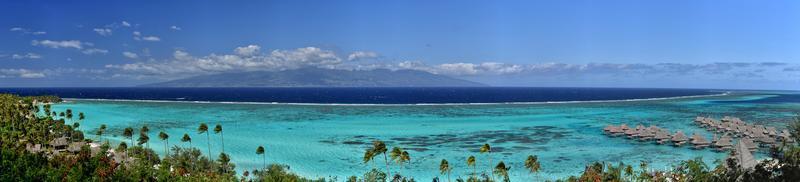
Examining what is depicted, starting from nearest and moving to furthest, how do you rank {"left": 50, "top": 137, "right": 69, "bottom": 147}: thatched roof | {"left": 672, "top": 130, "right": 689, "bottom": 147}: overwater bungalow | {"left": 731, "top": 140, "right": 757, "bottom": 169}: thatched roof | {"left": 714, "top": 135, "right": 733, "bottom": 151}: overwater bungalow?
{"left": 731, "top": 140, "right": 757, "bottom": 169}: thatched roof, {"left": 50, "top": 137, "right": 69, "bottom": 147}: thatched roof, {"left": 714, "top": 135, "right": 733, "bottom": 151}: overwater bungalow, {"left": 672, "top": 130, "right": 689, "bottom": 147}: overwater bungalow

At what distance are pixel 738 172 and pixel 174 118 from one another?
72723 mm

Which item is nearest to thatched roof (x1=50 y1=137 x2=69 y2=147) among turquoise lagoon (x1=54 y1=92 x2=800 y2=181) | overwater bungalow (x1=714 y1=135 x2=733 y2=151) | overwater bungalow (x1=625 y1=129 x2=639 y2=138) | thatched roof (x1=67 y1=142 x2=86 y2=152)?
thatched roof (x1=67 y1=142 x2=86 y2=152)

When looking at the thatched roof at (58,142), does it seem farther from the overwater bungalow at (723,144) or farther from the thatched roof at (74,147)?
the overwater bungalow at (723,144)

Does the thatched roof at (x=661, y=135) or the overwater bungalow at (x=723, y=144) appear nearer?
the overwater bungalow at (x=723, y=144)

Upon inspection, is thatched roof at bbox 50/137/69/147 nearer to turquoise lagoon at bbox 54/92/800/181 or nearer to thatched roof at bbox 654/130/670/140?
turquoise lagoon at bbox 54/92/800/181

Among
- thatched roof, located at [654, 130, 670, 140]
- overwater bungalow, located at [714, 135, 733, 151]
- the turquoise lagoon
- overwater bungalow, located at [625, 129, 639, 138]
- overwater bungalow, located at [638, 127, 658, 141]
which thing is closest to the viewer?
the turquoise lagoon

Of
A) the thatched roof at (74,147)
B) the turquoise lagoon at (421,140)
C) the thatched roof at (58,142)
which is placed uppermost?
the thatched roof at (58,142)

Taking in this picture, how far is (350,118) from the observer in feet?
260

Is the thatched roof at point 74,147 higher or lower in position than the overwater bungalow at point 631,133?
higher

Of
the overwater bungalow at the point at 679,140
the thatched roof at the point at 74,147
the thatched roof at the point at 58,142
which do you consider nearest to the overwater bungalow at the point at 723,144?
the overwater bungalow at the point at 679,140

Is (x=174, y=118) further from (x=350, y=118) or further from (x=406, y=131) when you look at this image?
(x=406, y=131)

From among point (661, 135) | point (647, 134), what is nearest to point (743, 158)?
point (661, 135)

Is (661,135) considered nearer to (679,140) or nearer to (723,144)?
(679,140)

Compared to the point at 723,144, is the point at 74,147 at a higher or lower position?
higher
